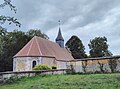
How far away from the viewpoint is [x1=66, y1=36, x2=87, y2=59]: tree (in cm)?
6656

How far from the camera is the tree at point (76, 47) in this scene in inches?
2621

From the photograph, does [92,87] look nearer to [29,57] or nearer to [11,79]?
[11,79]

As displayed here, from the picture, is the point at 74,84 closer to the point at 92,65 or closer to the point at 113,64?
the point at 113,64

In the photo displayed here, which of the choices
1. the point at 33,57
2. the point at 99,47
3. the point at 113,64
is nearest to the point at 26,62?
the point at 33,57

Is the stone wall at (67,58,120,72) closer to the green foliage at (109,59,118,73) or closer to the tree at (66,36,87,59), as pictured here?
the green foliage at (109,59,118,73)

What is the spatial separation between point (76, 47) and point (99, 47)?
6884 mm

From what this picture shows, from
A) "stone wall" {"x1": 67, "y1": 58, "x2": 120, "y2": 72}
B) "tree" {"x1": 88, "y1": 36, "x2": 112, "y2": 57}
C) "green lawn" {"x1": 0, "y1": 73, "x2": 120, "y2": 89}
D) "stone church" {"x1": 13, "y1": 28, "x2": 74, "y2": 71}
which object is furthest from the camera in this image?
"tree" {"x1": 88, "y1": 36, "x2": 112, "y2": 57}

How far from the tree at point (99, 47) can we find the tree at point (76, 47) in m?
3.44

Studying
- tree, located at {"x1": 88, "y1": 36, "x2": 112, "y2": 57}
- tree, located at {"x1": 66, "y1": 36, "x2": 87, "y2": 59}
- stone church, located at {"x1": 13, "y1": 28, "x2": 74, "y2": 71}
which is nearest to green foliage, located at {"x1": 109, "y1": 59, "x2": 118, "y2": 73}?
stone church, located at {"x1": 13, "y1": 28, "x2": 74, "y2": 71}

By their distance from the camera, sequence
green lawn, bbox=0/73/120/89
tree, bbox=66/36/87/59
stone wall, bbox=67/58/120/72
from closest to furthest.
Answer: green lawn, bbox=0/73/120/89
stone wall, bbox=67/58/120/72
tree, bbox=66/36/87/59

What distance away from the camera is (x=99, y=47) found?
68438 millimetres

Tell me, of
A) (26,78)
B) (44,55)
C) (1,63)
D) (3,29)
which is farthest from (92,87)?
(1,63)

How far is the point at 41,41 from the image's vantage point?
4381 cm

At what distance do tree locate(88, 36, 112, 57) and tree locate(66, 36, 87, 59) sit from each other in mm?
3441
